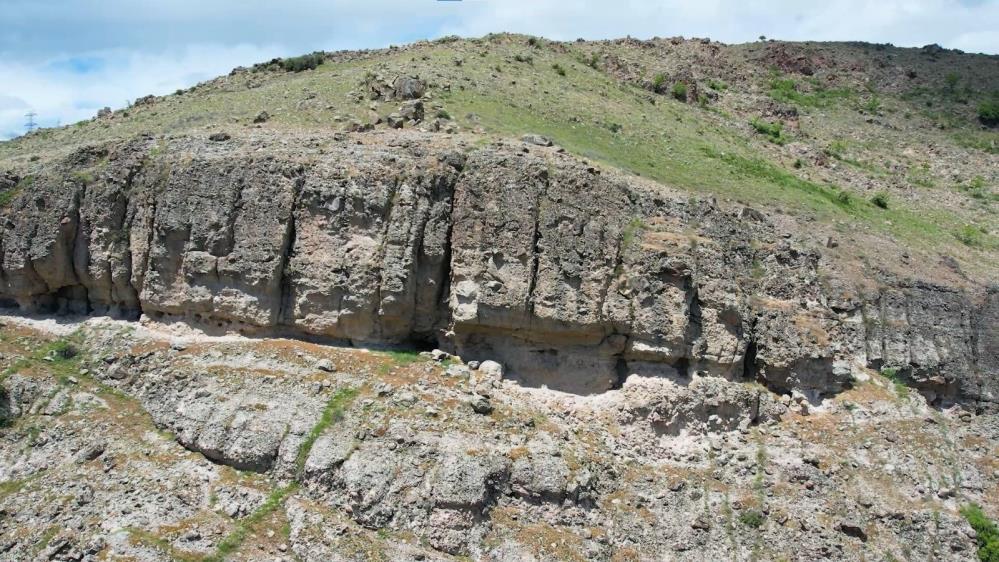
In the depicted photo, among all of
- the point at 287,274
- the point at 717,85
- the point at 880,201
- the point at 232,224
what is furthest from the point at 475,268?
the point at 717,85

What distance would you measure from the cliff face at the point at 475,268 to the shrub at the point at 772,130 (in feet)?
63.0

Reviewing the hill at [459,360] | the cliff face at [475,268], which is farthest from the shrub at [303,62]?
the cliff face at [475,268]

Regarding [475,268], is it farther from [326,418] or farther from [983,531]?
[983,531]

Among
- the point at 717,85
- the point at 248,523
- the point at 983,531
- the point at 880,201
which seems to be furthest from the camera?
the point at 717,85

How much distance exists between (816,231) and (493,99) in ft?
47.0

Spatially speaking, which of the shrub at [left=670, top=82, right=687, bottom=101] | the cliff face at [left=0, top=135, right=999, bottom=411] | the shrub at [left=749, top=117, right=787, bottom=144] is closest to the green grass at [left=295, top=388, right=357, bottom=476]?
→ the cliff face at [left=0, top=135, right=999, bottom=411]

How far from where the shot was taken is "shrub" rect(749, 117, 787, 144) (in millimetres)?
42188

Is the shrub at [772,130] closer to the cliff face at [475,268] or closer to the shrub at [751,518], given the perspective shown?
the cliff face at [475,268]

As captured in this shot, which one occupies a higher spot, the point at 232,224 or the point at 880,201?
the point at 880,201

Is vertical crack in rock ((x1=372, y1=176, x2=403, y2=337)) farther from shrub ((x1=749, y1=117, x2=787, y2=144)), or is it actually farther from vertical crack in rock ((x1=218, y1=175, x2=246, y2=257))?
shrub ((x1=749, y1=117, x2=787, y2=144))

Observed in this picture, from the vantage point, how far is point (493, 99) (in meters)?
33.4

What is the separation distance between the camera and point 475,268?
21.7 m

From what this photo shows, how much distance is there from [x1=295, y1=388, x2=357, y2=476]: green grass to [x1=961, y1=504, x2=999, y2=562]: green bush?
16400 mm

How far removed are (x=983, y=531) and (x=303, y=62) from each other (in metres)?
35.5
